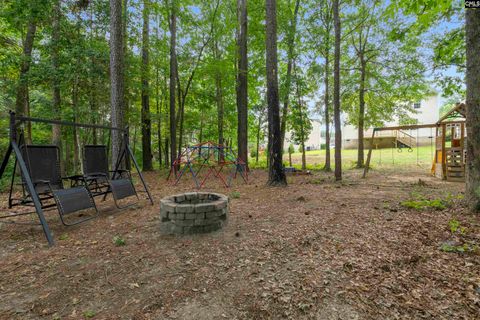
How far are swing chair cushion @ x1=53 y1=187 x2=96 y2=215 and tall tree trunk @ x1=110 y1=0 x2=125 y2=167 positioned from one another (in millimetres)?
2877

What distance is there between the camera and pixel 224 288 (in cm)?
222

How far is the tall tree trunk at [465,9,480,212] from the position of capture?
12.2 feet

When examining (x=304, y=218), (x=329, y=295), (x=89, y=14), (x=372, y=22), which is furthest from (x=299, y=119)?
(x=329, y=295)

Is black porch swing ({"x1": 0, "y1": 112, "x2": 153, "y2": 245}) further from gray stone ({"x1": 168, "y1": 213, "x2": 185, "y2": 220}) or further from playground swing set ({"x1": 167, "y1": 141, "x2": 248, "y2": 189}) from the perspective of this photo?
playground swing set ({"x1": 167, "y1": 141, "x2": 248, "y2": 189})

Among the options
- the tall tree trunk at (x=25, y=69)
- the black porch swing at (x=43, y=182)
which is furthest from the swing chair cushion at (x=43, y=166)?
the tall tree trunk at (x=25, y=69)

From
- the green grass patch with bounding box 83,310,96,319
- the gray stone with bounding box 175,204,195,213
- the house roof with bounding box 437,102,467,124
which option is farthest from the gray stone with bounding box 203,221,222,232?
the house roof with bounding box 437,102,467,124

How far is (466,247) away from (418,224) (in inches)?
33.6

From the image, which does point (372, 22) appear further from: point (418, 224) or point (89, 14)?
point (89, 14)

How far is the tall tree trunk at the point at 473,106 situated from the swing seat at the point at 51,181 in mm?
6216

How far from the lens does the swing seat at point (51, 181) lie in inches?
142

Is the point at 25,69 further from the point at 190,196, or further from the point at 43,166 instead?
the point at 190,196

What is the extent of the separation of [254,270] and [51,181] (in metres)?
3.83

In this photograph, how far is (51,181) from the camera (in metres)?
4.04

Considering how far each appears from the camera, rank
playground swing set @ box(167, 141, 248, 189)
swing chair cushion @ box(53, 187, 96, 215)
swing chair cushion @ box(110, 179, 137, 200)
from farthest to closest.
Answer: playground swing set @ box(167, 141, 248, 189) < swing chair cushion @ box(110, 179, 137, 200) < swing chair cushion @ box(53, 187, 96, 215)
